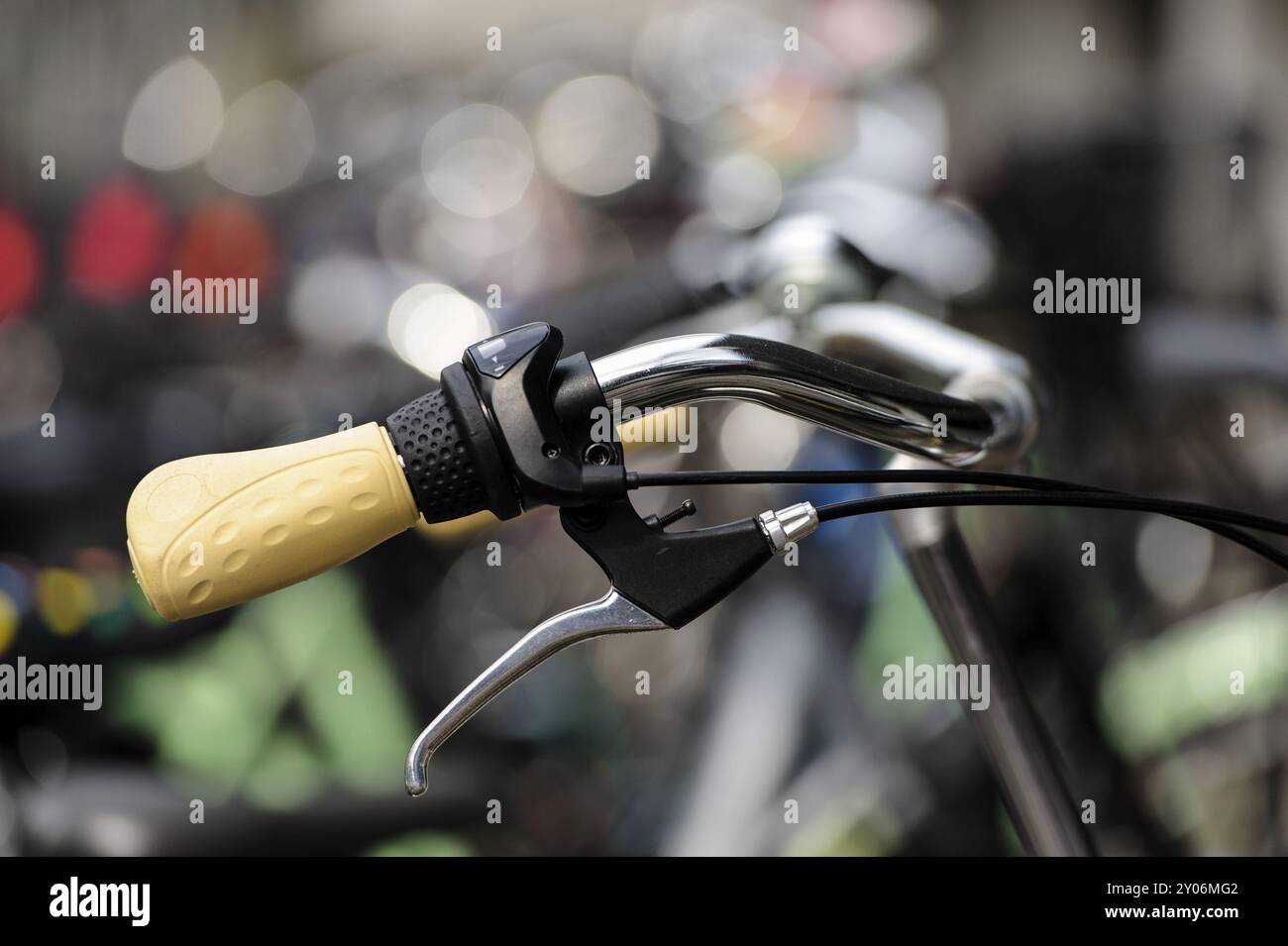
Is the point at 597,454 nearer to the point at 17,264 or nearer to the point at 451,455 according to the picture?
the point at 451,455

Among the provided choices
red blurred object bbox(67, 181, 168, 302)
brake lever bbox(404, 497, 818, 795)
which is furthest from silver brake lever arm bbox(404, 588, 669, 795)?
red blurred object bbox(67, 181, 168, 302)

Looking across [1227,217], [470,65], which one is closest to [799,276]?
[470,65]

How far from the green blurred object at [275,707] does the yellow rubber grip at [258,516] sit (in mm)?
610

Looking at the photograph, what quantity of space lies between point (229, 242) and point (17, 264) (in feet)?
0.70

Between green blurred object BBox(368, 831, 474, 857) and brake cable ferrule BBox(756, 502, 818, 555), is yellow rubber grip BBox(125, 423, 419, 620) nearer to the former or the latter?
brake cable ferrule BBox(756, 502, 818, 555)

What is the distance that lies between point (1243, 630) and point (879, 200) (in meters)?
0.54

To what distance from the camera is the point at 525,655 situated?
1.00 feet

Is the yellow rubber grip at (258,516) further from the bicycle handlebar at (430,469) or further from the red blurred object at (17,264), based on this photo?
the red blurred object at (17,264)

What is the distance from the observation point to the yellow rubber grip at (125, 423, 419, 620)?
0.28 metres

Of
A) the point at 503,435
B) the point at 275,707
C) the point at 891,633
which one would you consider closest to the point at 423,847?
the point at 275,707

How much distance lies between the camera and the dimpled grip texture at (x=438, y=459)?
0.97 ft

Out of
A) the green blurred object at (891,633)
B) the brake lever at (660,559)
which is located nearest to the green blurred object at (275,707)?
the green blurred object at (891,633)

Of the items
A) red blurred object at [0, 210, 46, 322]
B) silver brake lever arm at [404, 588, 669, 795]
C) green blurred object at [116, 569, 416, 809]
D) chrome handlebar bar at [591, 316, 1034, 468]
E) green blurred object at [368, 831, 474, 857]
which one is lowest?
green blurred object at [368, 831, 474, 857]
